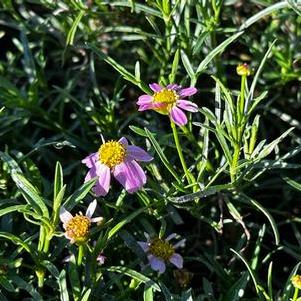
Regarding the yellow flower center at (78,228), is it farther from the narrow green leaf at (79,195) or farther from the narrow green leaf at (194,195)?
the narrow green leaf at (194,195)

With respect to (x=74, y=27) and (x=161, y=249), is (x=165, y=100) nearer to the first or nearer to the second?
(x=161, y=249)

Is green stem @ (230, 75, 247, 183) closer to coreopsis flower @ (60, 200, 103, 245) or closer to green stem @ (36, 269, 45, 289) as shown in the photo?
coreopsis flower @ (60, 200, 103, 245)

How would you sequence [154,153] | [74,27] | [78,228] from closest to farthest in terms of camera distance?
[78,228]
[154,153]
[74,27]

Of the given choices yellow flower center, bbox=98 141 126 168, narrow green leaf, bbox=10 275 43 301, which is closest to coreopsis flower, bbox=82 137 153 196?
yellow flower center, bbox=98 141 126 168

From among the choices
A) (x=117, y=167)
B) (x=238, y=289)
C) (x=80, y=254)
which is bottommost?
(x=238, y=289)

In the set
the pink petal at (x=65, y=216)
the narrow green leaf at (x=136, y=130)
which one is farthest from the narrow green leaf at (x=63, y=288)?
the narrow green leaf at (x=136, y=130)

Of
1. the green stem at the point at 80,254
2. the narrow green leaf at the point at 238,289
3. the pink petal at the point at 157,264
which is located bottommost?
the narrow green leaf at the point at 238,289

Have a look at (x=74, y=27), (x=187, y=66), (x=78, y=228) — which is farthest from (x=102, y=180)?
(x=74, y=27)
